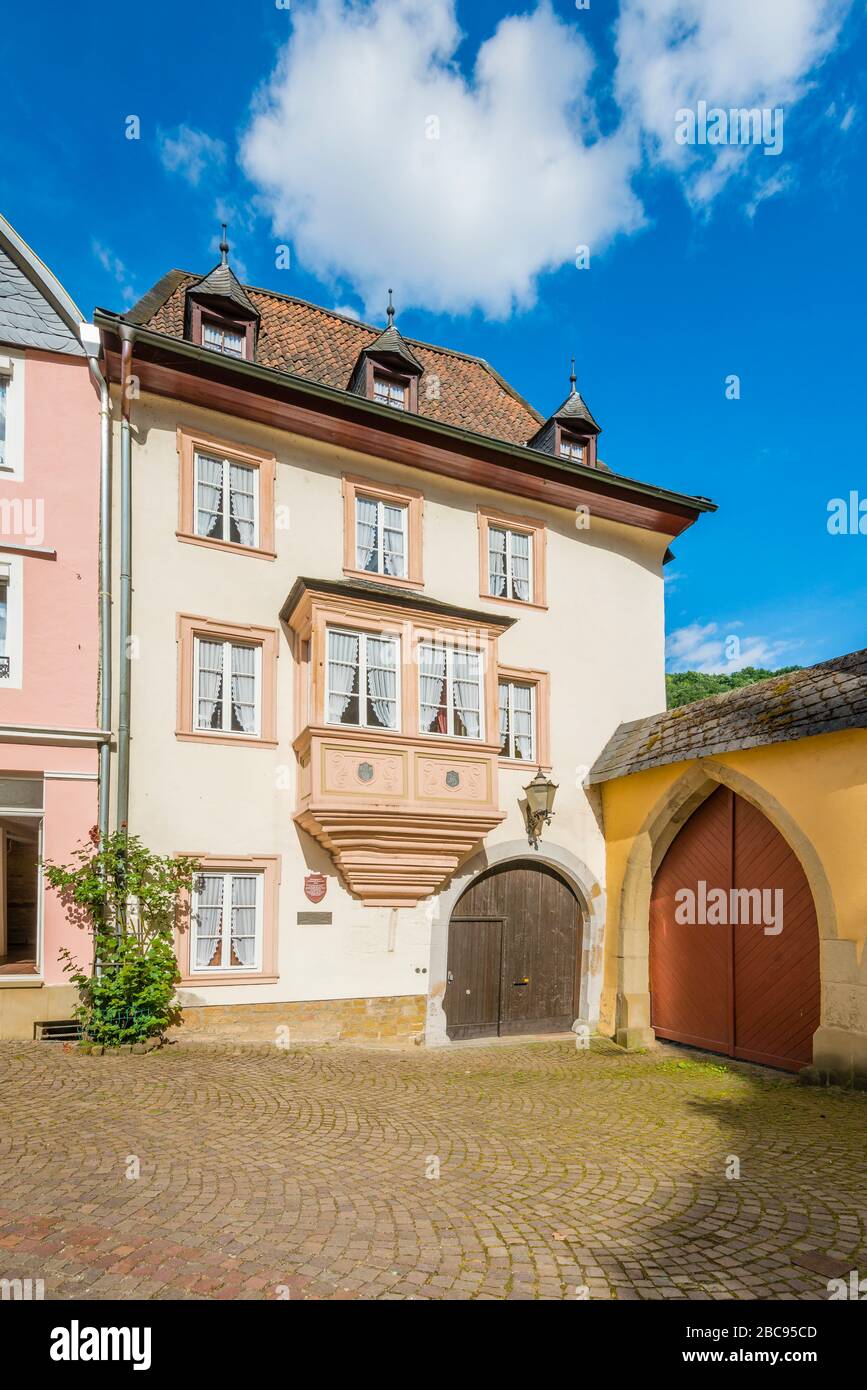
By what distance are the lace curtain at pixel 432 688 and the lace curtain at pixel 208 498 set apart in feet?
11.5

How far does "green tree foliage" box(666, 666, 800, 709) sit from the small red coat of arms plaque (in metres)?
41.5

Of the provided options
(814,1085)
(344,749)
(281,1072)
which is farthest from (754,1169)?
(344,749)

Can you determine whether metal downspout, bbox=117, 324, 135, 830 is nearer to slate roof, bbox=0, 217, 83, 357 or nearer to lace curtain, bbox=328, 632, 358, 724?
slate roof, bbox=0, 217, 83, 357

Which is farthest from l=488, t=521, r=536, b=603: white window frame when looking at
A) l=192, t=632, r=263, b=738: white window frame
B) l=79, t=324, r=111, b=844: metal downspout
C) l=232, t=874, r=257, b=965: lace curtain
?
l=232, t=874, r=257, b=965: lace curtain

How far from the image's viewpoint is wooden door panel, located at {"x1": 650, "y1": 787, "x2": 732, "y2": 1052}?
1202 centimetres

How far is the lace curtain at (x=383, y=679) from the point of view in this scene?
11773mm

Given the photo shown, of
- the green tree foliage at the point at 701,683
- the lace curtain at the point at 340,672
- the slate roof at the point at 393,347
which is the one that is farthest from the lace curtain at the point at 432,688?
the green tree foliage at the point at 701,683

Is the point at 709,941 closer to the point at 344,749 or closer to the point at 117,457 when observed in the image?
the point at 344,749

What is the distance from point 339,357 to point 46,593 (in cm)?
725

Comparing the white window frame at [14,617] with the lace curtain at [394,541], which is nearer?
the white window frame at [14,617]

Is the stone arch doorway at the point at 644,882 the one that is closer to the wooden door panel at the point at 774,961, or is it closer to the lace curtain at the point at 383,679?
the wooden door panel at the point at 774,961

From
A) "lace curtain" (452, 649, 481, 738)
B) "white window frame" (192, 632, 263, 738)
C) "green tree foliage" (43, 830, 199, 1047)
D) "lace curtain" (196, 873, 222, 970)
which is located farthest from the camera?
"lace curtain" (452, 649, 481, 738)

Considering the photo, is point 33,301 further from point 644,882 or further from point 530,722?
point 644,882

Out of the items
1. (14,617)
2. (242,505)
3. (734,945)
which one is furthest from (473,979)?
(14,617)
